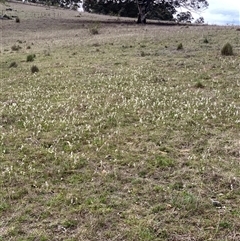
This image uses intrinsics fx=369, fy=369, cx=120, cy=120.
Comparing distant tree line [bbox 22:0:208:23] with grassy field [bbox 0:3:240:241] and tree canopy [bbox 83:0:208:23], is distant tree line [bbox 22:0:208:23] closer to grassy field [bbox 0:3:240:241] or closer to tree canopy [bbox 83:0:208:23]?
tree canopy [bbox 83:0:208:23]

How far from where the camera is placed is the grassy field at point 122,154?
5.04 m

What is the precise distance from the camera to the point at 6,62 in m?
18.4

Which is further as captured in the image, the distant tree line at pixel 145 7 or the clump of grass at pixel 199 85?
the distant tree line at pixel 145 7

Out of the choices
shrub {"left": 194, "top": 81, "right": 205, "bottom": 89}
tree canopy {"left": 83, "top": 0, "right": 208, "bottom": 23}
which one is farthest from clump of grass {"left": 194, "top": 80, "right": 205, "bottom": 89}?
tree canopy {"left": 83, "top": 0, "right": 208, "bottom": 23}

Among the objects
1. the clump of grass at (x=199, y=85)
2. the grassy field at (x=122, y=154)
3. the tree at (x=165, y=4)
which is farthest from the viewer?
the tree at (x=165, y=4)

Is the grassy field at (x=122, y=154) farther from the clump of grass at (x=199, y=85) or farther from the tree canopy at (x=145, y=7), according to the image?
the tree canopy at (x=145, y=7)

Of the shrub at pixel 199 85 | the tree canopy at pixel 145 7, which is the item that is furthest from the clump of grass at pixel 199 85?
the tree canopy at pixel 145 7

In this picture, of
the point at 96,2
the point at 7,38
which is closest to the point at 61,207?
the point at 7,38

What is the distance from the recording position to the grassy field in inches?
198

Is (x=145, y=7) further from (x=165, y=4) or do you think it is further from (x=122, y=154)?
(x=122, y=154)

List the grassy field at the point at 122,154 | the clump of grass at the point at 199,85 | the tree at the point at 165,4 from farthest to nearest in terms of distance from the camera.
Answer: the tree at the point at 165,4 < the clump of grass at the point at 199,85 < the grassy field at the point at 122,154

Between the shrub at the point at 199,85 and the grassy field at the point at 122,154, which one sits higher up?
the shrub at the point at 199,85

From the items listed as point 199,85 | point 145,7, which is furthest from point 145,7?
point 199,85

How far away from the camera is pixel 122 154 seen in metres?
7.08
